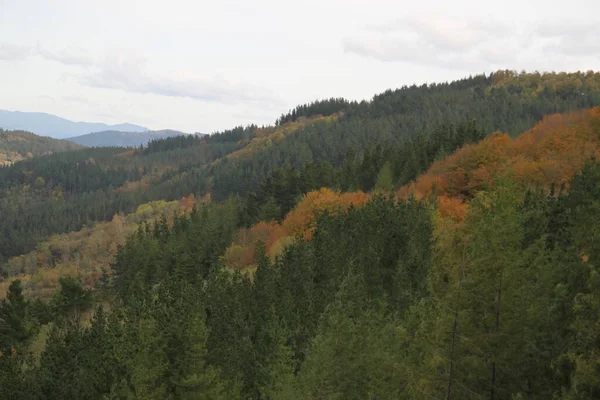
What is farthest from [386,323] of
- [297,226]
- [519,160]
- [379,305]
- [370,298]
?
[297,226]

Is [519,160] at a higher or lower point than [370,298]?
higher

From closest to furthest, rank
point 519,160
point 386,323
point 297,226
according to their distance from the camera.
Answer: point 386,323 < point 519,160 < point 297,226

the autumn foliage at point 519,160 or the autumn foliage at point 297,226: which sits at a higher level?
the autumn foliage at point 519,160

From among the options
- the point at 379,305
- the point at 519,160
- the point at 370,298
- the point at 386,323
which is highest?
the point at 519,160

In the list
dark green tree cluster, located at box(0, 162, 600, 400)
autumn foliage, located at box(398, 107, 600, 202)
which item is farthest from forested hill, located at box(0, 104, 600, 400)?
autumn foliage, located at box(398, 107, 600, 202)

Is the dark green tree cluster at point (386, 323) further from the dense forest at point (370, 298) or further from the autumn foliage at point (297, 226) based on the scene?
the autumn foliage at point (297, 226)

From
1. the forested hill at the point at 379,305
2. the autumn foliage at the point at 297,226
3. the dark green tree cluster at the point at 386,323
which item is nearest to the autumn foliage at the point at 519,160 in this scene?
the forested hill at the point at 379,305

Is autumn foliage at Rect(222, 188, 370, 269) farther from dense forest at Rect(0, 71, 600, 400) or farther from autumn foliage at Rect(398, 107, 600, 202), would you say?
autumn foliage at Rect(398, 107, 600, 202)

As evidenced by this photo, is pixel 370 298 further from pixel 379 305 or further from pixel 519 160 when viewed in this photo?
pixel 519 160

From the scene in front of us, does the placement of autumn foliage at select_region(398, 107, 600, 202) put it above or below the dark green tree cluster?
above

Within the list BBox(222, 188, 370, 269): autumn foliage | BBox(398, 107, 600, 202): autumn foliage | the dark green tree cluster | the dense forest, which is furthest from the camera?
BBox(222, 188, 370, 269): autumn foliage

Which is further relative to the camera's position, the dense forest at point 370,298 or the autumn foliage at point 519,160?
the autumn foliage at point 519,160

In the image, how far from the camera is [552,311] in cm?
1673

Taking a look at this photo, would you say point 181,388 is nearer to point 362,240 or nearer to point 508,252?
point 508,252
